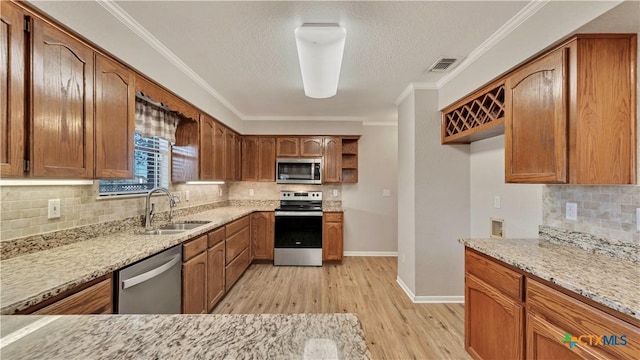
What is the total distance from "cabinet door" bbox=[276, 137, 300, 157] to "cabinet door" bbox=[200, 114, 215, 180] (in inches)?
51.9

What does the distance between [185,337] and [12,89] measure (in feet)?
4.60

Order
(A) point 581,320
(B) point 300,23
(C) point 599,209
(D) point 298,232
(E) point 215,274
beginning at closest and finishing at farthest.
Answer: (A) point 581,320
(C) point 599,209
(B) point 300,23
(E) point 215,274
(D) point 298,232

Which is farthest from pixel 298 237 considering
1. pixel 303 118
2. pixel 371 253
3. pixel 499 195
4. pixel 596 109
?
pixel 596 109

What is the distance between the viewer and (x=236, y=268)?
3.31m

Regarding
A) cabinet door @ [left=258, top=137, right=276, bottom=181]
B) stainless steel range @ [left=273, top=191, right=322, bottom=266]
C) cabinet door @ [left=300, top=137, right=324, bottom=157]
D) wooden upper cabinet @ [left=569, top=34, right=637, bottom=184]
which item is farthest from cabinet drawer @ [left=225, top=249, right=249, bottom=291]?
wooden upper cabinet @ [left=569, top=34, right=637, bottom=184]

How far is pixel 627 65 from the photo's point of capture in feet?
4.73

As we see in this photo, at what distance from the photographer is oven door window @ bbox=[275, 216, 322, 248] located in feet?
13.4

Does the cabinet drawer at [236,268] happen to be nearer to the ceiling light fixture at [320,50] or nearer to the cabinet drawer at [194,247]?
the cabinet drawer at [194,247]

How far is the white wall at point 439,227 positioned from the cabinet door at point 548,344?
5.03ft

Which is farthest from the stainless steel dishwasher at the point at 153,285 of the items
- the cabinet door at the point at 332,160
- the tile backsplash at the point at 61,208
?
the cabinet door at the point at 332,160

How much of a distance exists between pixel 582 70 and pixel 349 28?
141 centimetres

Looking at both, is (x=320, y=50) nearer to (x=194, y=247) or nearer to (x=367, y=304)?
(x=194, y=247)

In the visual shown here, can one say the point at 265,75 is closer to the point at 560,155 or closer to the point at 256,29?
the point at 256,29

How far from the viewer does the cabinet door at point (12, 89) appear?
1.14m
